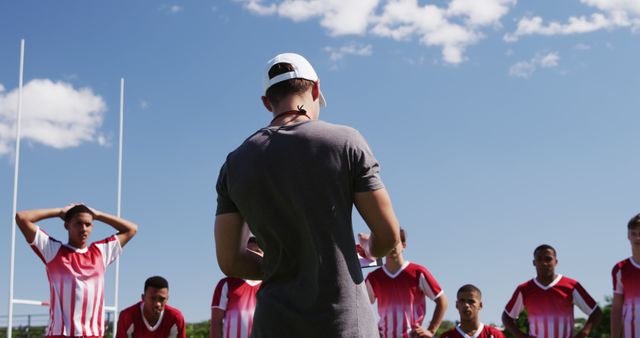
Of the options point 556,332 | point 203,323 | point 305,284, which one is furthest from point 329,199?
point 203,323

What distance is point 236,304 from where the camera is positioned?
7832 millimetres

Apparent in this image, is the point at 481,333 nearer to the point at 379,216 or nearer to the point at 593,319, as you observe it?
the point at 593,319

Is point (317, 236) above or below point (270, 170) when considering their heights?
below

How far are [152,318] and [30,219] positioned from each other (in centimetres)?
201

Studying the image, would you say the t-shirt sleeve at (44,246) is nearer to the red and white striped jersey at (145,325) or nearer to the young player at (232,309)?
the red and white striped jersey at (145,325)

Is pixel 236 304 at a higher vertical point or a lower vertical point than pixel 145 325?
higher

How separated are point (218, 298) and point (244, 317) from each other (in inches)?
14.0

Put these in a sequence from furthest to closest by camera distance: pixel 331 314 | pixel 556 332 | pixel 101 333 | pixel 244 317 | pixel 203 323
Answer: pixel 203 323, pixel 556 332, pixel 244 317, pixel 101 333, pixel 331 314

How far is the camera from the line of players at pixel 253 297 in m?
6.69

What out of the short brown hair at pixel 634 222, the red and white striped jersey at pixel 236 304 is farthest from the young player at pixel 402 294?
the short brown hair at pixel 634 222

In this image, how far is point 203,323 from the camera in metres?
34.2

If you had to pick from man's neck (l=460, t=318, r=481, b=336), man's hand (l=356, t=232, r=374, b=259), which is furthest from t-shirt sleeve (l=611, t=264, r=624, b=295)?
man's hand (l=356, t=232, r=374, b=259)

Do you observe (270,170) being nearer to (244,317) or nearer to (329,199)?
(329,199)

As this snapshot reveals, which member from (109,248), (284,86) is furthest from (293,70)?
(109,248)
